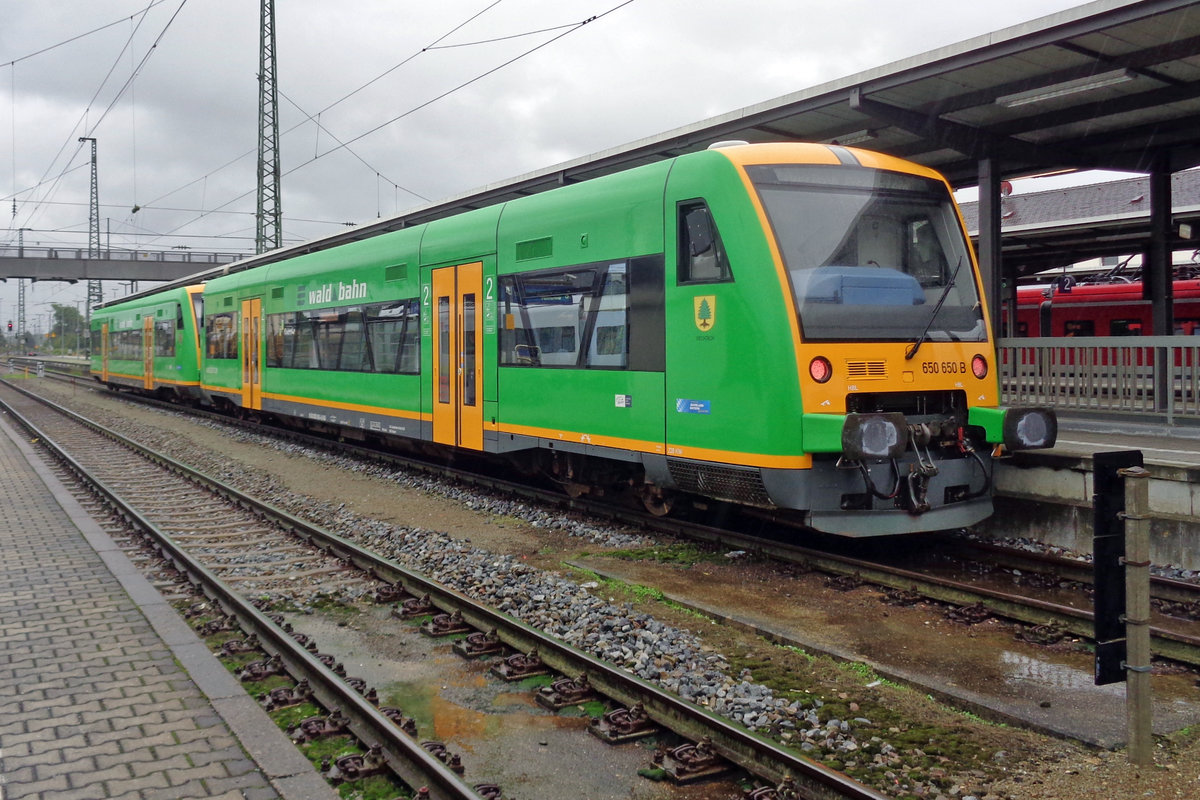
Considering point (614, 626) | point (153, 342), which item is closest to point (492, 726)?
point (614, 626)

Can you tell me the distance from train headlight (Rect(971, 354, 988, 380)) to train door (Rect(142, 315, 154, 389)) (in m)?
25.2

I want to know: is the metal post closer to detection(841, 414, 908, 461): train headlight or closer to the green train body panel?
detection(841, 414, 908, 461): train headlight

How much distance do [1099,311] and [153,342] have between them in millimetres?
24571

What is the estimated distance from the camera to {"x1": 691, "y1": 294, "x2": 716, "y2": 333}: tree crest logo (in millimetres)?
7590

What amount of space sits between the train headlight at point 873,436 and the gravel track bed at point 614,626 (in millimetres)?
1692

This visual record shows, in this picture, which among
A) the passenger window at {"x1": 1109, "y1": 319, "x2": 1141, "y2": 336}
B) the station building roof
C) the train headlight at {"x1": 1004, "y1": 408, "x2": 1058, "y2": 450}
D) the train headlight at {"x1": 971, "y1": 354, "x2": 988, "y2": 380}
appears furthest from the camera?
the passenger window at {"x1": 1109, "y1": 319, "x2": 1141, "y2": 336}

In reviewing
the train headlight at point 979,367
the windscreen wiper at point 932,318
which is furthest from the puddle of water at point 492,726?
the train headlight at point 979,367

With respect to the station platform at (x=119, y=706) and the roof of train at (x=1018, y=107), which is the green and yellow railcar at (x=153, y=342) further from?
the station platform at (x=119, y=706)

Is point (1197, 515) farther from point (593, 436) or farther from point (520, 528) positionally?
point (520, 528)

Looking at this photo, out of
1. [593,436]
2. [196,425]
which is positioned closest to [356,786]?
[593,436]

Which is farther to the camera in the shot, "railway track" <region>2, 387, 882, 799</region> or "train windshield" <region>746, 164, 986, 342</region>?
"train windshield" <region>746, 164, 986, 342</region>

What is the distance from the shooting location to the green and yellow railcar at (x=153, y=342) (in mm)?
24391

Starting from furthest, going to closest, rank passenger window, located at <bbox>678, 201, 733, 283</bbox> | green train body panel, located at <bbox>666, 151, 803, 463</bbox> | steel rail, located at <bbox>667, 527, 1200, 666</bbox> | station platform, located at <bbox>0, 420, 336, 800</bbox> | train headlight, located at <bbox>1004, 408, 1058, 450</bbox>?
passenger window, located at <bbox>678, 201, 733, 283</bbox> → train headlight, located at <bbox>1004, 408, 1058, 450</bbox> → green train body panel, located at <bbox>666, 151, 803, 463</bbox> → steel rail, located at <bbox>667, 527, 1200, 666</bbox> → station platform, located at <bbox>0, 420, 336, 800</bbox>

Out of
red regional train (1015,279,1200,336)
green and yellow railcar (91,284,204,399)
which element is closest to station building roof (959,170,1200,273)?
red regional train (1015,279,1200,336)
